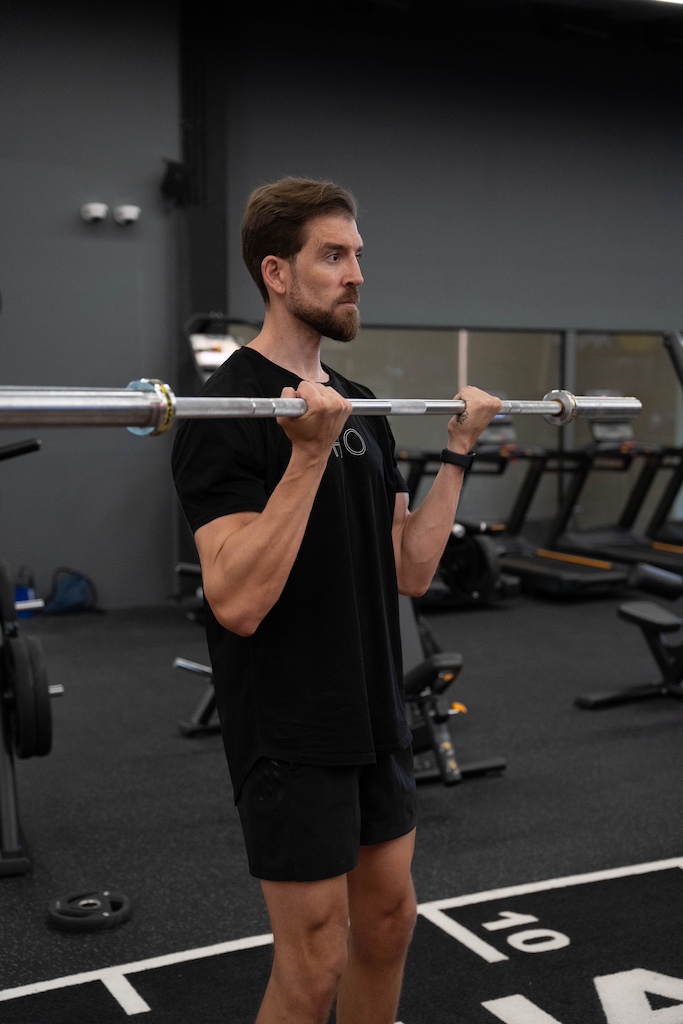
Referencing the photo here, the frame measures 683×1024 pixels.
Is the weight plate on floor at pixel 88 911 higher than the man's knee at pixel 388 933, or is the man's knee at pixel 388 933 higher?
the man's knee at pixel 388 933

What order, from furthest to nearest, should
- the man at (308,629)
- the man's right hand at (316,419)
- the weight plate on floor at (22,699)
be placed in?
1. the weight plate on floor at (22,699)
2. the man at (308,629)
3. the man's right hand at (316,419)

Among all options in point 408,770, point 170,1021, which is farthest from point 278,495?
point 170,1021

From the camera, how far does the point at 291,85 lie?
751 cm

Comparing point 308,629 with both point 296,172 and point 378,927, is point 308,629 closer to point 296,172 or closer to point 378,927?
point 378,927

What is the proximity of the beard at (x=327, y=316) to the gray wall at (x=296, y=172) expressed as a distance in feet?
17.5

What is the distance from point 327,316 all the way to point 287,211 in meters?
0.17

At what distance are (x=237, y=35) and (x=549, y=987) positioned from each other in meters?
6.68

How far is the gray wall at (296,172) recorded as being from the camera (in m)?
6.78

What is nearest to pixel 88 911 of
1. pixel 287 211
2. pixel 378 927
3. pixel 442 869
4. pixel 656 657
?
pixel 442 869

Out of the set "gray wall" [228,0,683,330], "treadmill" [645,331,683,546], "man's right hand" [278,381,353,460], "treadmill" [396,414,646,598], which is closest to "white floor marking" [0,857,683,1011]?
"man's right hand" [278,381,353,460]

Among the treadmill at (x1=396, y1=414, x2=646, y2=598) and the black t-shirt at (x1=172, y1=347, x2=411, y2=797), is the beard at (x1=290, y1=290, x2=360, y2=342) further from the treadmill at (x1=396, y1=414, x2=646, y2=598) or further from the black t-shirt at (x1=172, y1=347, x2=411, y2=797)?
the treadmill at (x1=396, y1=414, x2=646, y2=598)

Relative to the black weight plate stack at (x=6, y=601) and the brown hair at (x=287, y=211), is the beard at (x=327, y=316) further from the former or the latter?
the black weight plate stack at (x=6, y=601)

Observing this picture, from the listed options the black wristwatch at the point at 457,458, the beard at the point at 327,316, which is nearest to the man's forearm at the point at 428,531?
the black wristwatch at the point at 457,458

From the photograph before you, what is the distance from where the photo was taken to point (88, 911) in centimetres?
268
